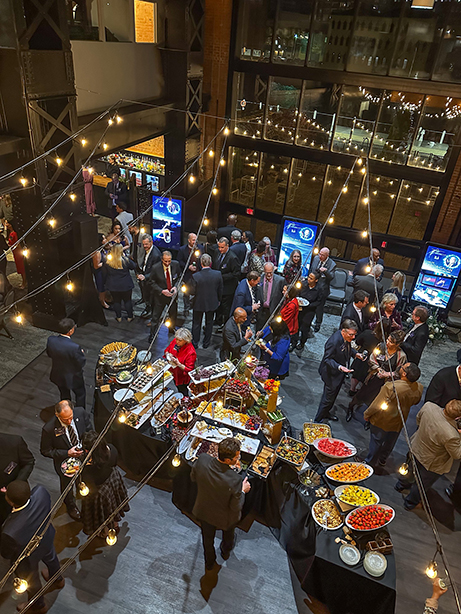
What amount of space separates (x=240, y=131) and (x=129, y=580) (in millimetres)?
10186

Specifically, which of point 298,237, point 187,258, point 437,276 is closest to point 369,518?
point 187,258

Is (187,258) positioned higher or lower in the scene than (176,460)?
higher

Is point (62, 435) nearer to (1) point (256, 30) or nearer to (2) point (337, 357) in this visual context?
(2) point (337, 357)

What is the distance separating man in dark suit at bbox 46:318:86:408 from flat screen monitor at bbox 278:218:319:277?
5.28m

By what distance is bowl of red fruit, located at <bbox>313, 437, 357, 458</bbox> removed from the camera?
4.50m

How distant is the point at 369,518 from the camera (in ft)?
13.0

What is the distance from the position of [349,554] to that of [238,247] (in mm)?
5506

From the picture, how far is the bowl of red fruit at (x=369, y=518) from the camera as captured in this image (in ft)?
12.8

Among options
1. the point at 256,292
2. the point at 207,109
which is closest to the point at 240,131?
the point at 207,109

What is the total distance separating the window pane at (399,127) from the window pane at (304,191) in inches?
109

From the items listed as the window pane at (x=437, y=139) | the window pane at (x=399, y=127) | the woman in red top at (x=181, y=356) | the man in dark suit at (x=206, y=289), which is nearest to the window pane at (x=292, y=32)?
the window pane at (x=399, y=127)

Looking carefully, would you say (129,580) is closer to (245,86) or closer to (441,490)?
Answer: (441,490)

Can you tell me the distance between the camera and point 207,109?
11.1 meters

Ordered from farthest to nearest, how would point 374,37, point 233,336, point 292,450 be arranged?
point 374,37 → point 233,336 → point 292,450
